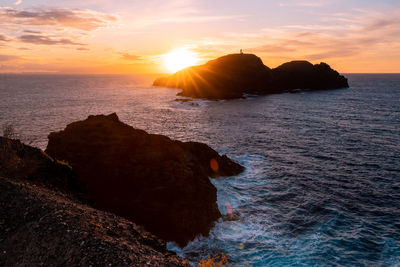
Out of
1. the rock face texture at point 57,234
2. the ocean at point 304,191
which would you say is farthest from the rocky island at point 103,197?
the ocean at point 304,191

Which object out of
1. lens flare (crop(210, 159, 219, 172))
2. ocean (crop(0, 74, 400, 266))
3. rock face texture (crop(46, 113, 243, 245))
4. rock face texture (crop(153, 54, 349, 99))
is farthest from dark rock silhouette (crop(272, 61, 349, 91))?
rock face texture (crop(46, 113, 243, 245))

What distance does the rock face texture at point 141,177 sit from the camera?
70.3 ft

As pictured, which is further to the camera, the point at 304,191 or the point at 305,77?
the point at 305,77

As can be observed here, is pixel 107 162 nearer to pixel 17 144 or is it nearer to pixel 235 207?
pixel 17 144

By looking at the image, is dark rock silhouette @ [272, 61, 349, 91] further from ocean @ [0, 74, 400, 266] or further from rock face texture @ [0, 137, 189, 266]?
rock face texture @ [0, 137, 189, 266]

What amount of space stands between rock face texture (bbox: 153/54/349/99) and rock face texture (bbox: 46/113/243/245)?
10093 cm

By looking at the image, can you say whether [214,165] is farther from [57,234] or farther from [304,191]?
[57,234]

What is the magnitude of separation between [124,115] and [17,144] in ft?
205

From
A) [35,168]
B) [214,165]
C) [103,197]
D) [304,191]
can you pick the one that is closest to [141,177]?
[103,197]

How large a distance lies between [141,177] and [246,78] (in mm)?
127567

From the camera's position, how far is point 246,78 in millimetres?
142750

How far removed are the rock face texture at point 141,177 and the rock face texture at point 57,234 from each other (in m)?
5.99

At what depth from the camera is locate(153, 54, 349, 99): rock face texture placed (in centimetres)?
13475

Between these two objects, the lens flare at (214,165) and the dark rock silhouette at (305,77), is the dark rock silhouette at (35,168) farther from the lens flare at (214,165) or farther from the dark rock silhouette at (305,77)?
the dark rock silhouette at (305,77)
